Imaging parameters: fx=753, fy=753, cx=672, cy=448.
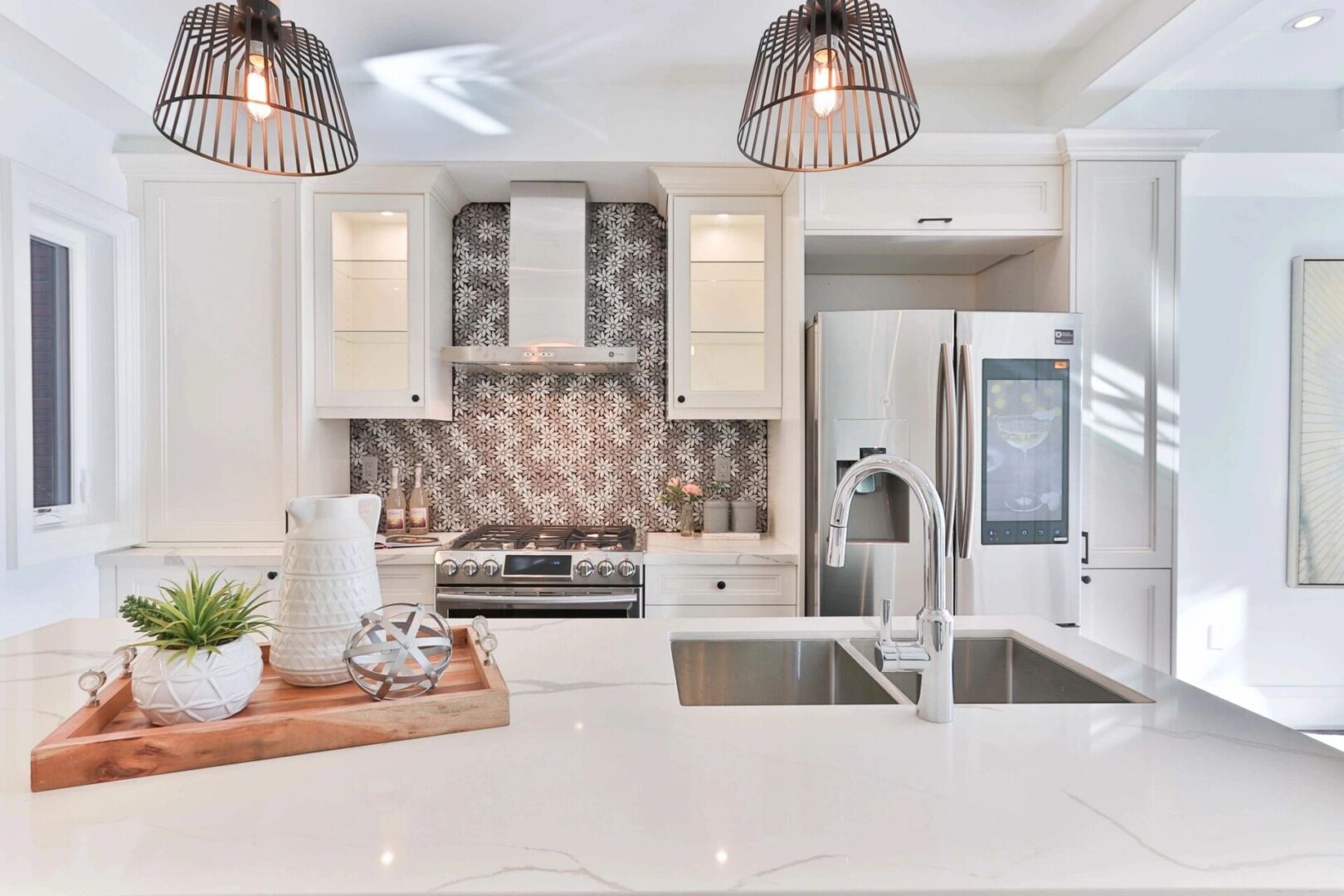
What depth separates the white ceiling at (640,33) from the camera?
7.73 feet

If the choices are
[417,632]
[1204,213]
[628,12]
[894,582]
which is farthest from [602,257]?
[1204,213]

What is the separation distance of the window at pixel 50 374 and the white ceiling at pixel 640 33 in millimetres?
826

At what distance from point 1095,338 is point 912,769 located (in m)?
2.29

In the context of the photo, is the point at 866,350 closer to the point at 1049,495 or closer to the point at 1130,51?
the point at 1049,495

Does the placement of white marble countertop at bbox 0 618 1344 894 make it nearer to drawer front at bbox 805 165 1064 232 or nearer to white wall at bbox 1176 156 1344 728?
drawer front at bbox 805 165 1064 232

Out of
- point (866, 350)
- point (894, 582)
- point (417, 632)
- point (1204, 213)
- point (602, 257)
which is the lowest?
point (894, 582)

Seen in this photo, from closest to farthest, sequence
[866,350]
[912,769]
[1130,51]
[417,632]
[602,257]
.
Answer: [912,769] < [417,632] < [1130,51] < [866,350] < [602,257]

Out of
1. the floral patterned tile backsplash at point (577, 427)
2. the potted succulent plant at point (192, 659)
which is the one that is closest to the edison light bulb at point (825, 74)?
the potted succulent plant at point (192, 659)

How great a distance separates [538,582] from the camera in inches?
109

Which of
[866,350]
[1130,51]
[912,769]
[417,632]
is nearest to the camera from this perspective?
[912,769]

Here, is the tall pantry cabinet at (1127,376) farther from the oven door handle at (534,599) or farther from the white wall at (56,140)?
the white wall at (56,140)

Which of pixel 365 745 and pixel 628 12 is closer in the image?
pixel 365 745

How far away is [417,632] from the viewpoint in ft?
3.78

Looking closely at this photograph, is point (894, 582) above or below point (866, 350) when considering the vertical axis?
below
